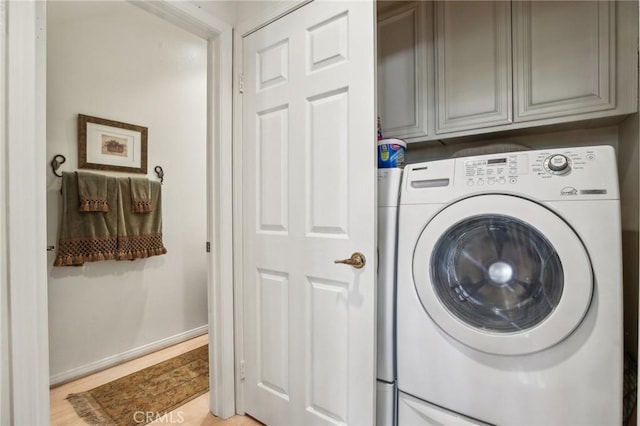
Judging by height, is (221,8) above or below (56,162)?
above

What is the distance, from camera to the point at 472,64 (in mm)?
1483

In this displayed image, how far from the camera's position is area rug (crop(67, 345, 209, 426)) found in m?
1.60

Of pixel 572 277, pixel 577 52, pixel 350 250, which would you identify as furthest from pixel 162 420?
pixel 577 52

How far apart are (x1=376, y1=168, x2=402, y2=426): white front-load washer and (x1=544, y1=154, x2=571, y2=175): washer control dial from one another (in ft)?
1.60

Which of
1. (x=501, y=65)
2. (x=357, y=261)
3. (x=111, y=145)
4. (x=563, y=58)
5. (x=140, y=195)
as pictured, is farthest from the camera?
(x=140, y=195)

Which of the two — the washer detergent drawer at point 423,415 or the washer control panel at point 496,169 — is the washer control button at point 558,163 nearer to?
the washer control panel at point 496,169

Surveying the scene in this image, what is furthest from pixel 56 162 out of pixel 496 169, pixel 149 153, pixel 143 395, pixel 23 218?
pixel 496 169

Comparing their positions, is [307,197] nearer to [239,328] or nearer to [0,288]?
[239,328]

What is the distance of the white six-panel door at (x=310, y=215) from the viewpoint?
1.17m

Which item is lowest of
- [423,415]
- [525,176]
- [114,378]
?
[114,378]

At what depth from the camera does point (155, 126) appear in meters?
2.39

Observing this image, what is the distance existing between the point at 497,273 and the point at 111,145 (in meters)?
2.48

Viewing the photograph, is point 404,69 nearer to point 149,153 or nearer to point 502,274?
point 502,274

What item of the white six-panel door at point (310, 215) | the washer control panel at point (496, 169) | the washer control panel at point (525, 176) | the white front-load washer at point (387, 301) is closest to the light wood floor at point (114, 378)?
the white six-panel door at point (310, 215)
